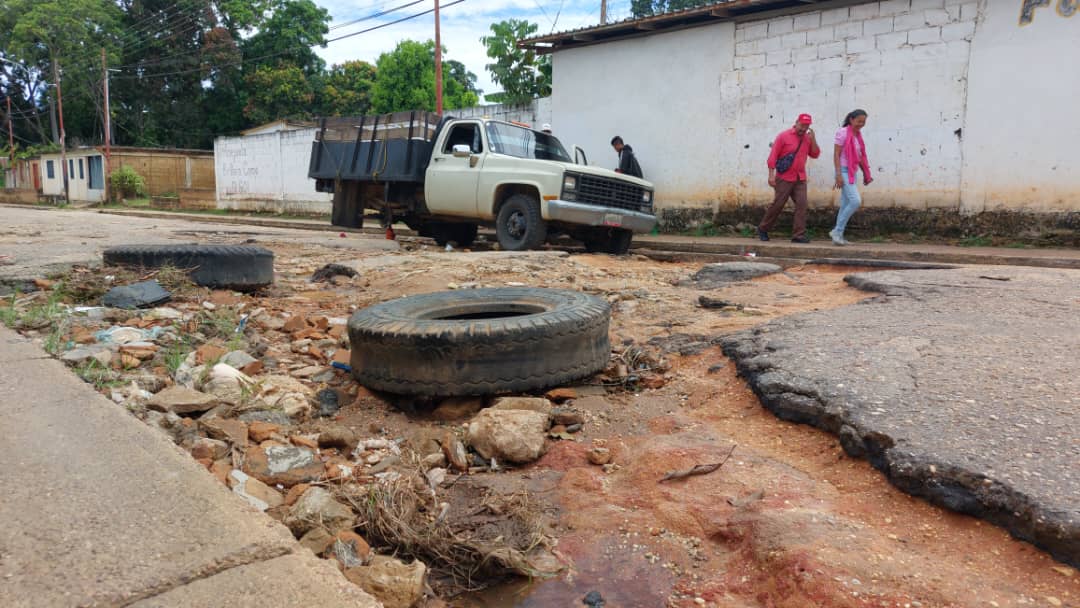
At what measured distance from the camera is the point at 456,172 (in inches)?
354

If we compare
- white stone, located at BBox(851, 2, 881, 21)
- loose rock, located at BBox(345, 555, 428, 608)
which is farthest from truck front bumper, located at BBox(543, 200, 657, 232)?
loose rock, located at BBox(345, 555, 428, 608)

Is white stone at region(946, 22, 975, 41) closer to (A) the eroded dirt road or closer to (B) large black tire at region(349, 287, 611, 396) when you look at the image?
(A) the eroded dirt road

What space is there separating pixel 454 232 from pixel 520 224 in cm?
222

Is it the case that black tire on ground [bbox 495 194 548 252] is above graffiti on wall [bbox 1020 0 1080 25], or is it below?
below

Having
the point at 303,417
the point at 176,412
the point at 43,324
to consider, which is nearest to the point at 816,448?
the point at 303,417

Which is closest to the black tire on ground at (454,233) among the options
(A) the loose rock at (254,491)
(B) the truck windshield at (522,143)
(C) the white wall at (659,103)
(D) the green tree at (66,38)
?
(B) the truck windshield at (522,143)

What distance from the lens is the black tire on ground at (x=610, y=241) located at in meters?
8.91

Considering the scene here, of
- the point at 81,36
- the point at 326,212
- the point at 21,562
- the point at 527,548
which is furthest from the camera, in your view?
the point at 81,36

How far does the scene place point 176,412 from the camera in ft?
8.65

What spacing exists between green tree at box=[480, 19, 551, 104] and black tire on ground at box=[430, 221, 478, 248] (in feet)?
16.9

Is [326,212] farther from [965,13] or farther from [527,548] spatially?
[527,548]

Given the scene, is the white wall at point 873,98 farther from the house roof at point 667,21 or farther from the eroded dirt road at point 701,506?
the eroded dirt road at point 701,506

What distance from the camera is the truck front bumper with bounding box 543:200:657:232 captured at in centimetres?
796

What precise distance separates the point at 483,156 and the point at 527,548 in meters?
7.37
